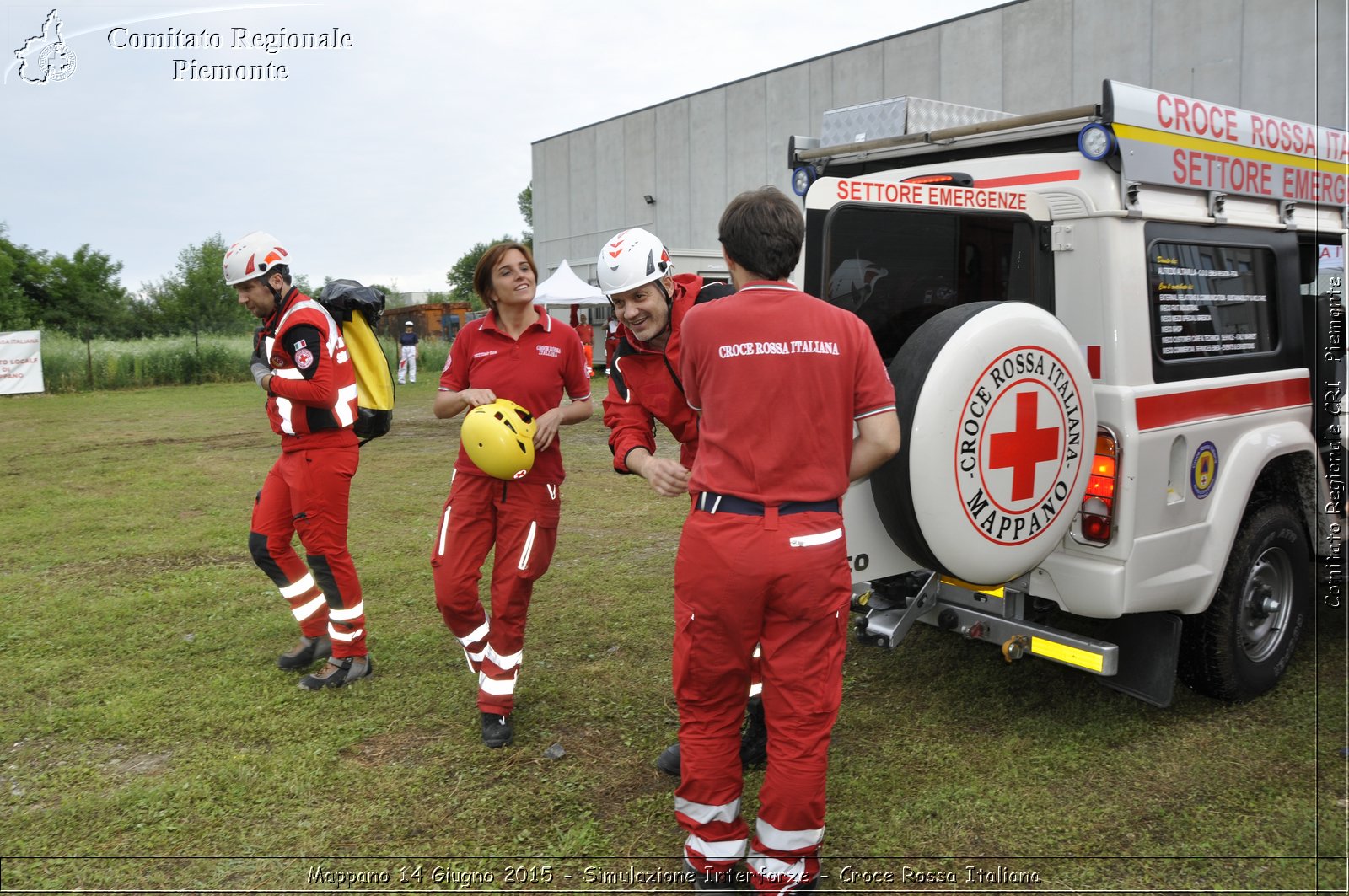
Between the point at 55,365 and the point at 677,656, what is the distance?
86.9 feet

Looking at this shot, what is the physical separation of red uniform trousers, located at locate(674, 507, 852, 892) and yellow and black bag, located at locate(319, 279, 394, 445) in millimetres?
2647

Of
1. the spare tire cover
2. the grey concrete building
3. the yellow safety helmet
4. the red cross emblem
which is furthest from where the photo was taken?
the grey concrete building

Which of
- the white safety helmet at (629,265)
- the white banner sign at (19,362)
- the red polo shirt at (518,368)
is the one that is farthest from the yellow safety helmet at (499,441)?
the white banner sign at (19,362)

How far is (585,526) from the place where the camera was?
8.46 metres

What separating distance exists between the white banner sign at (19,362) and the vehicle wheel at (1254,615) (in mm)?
25812

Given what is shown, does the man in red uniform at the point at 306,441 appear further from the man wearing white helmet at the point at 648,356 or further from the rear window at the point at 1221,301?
the rear window at the point at 1221,301

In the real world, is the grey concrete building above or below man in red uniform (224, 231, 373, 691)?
above

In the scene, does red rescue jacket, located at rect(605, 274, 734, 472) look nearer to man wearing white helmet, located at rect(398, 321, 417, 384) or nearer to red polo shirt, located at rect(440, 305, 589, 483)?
red polo shirt, located at rect(440, 305, 589, 483)

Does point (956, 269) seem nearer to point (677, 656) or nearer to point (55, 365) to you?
point (677, 656)

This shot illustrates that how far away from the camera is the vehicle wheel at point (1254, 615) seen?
4145 mm

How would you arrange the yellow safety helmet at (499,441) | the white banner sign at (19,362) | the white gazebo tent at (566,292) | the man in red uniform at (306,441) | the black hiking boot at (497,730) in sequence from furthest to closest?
the white banner sign at (19,362), the white gazebo tent at (566,292), the man in red uniform at (306,441), the black hiking boot at (497,730), the yellow safety helmet at (499,441)

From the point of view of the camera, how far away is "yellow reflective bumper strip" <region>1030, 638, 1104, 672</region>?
3717 mm

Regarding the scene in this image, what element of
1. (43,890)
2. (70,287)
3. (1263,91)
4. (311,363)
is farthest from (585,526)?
(70,287)

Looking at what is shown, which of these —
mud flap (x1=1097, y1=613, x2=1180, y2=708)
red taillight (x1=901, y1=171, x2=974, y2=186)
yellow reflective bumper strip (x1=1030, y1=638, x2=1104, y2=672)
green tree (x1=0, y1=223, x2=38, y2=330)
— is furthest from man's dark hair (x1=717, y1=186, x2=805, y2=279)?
green tree (x1=0, y1=223, x2=38, y2=330)
